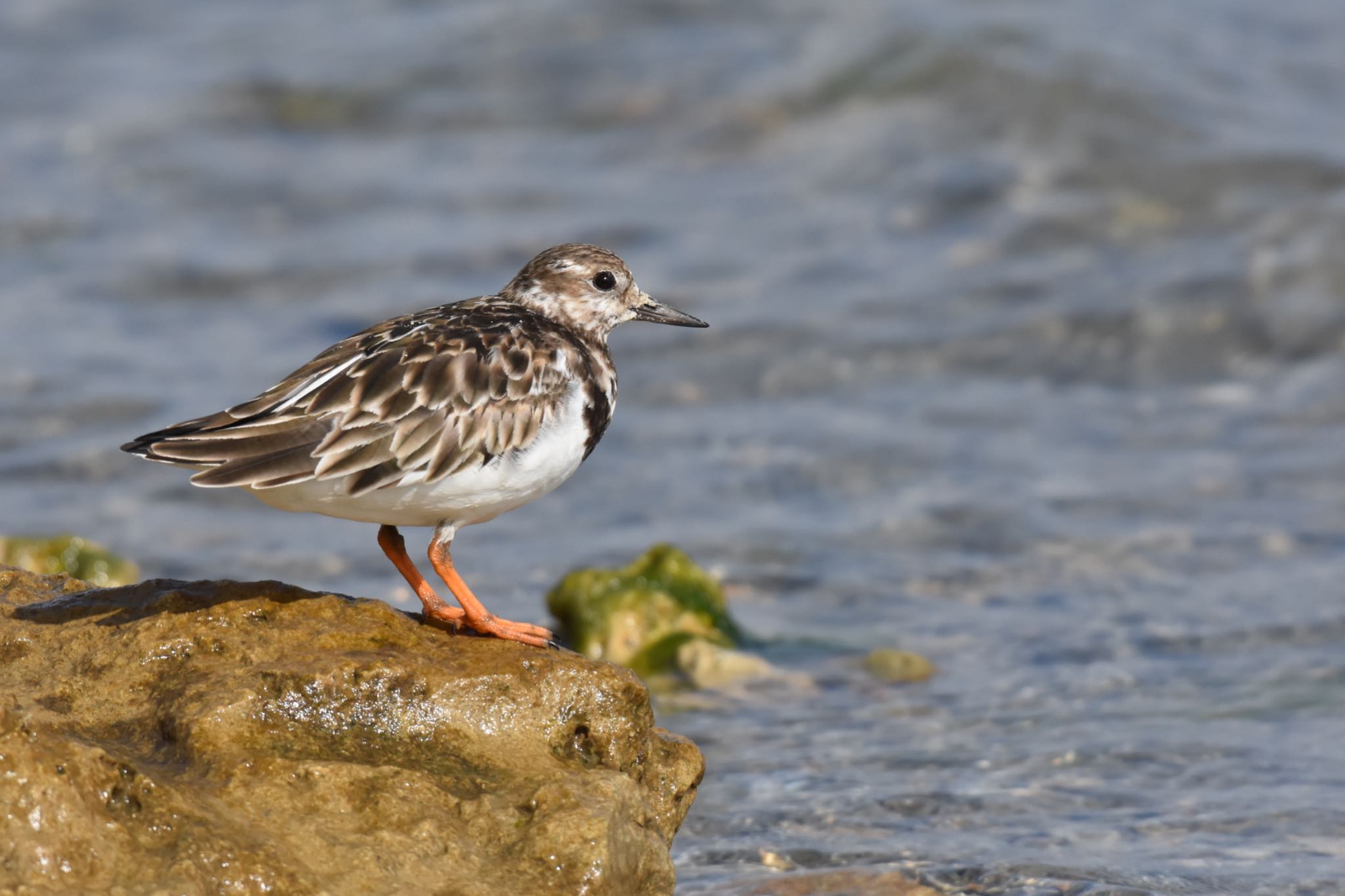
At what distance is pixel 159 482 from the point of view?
915cm

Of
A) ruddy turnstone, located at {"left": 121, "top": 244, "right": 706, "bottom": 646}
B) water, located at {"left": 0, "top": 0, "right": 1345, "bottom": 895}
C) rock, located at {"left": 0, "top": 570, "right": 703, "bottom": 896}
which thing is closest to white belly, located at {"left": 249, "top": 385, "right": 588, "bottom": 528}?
ruddy turnstone, located at {"left": 121, "top": 244, "right": 706, "bottom": 646}

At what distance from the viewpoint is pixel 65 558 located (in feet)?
23.2

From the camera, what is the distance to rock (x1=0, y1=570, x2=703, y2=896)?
3301 mm

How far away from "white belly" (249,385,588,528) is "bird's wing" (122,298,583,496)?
0.03 metres

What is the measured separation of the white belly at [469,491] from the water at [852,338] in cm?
135

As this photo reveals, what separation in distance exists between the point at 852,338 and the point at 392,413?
22.2 ft

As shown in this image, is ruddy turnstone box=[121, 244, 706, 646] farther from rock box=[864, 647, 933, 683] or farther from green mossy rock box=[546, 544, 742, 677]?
rock box=[864, 647, 933, 683]

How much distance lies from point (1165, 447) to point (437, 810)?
6879mm

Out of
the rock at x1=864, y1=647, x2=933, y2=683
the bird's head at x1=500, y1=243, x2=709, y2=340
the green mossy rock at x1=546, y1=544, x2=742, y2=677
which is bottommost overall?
the rock at x1=864, y1=647, x2=933, y2=683

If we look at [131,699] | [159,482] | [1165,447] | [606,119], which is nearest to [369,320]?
[159,482]

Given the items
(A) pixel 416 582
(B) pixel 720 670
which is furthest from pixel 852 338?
(A) pixel 416 582

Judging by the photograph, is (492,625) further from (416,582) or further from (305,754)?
(305,754)

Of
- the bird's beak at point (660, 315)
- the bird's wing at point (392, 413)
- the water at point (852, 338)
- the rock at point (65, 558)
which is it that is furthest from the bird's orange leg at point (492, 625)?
the rock at point (65, 558)

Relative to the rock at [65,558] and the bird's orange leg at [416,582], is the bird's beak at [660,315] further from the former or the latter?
the rock at [65,558]
